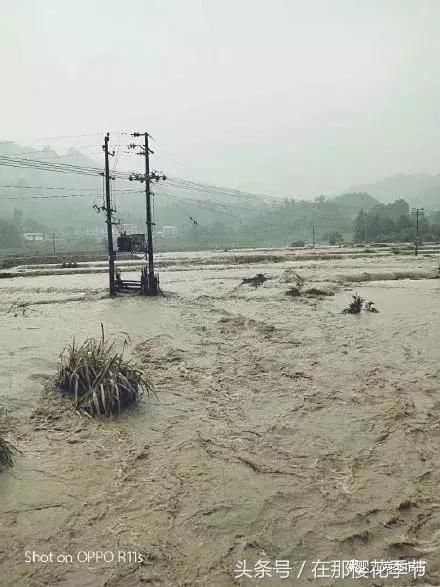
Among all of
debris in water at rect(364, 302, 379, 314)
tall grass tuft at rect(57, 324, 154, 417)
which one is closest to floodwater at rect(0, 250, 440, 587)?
tall grass tuft at rect(57, 324, 154, 417)

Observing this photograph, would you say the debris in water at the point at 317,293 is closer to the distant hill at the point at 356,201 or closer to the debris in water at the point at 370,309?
the debris in water at the point at 370,309

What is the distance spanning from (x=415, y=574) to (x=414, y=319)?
13183mm

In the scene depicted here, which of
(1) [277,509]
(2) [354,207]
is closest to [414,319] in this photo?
(1) [277,509]

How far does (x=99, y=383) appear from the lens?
8086 mm

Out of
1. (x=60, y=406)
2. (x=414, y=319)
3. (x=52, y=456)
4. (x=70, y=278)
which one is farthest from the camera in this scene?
(x=70, y=278)

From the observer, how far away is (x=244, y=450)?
263 inches

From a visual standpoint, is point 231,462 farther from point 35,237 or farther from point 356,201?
point 356,201

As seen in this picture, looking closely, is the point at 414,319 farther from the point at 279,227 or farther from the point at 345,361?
the point at 279,227

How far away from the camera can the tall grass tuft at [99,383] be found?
788 cm

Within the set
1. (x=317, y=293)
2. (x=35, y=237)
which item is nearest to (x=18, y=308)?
(x=317, y=293)

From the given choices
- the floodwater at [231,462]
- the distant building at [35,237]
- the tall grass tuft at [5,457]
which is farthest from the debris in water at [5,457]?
the distant building at [35,237]

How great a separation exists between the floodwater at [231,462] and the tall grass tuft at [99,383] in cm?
32

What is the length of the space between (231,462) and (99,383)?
302 centimetres

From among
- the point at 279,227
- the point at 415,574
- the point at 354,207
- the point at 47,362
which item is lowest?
the point at 415,574
